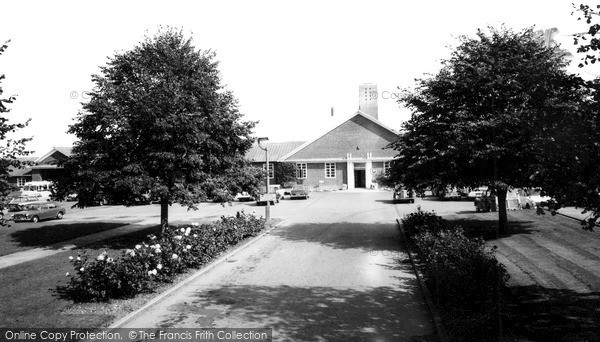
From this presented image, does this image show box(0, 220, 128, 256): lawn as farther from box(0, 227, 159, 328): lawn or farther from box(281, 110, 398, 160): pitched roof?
box(281, 110, 398, 160): pitched roof

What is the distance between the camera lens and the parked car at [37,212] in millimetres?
26828

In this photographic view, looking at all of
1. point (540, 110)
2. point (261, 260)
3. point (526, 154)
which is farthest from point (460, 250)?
point (261, 260)

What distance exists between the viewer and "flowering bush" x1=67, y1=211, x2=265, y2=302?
30.4 ft

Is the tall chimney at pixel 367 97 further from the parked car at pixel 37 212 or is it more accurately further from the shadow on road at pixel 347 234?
the parked car at pixel 37 212

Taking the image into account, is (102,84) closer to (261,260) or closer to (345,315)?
(261,260)

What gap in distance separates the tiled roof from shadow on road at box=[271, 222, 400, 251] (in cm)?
3294

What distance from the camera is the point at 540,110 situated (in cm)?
633

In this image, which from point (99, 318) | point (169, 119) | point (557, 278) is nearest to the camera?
point (99, 318)

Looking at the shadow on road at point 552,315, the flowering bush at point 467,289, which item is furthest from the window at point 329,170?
the shadow on road at point 552,315

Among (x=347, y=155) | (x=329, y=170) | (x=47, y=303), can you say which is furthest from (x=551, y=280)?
(x=329, y=170)

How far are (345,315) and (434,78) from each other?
10.5 metres

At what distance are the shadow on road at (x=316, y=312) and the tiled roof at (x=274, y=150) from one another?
4376 cm

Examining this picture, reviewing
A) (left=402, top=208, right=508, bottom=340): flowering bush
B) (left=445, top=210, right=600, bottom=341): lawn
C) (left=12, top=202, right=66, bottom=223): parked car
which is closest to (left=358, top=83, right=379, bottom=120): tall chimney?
(left=445, top=210, right=600, bottom=341): lawn

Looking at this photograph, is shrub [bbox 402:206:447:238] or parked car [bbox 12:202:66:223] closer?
shrub [bbox 402:206:447:238]
